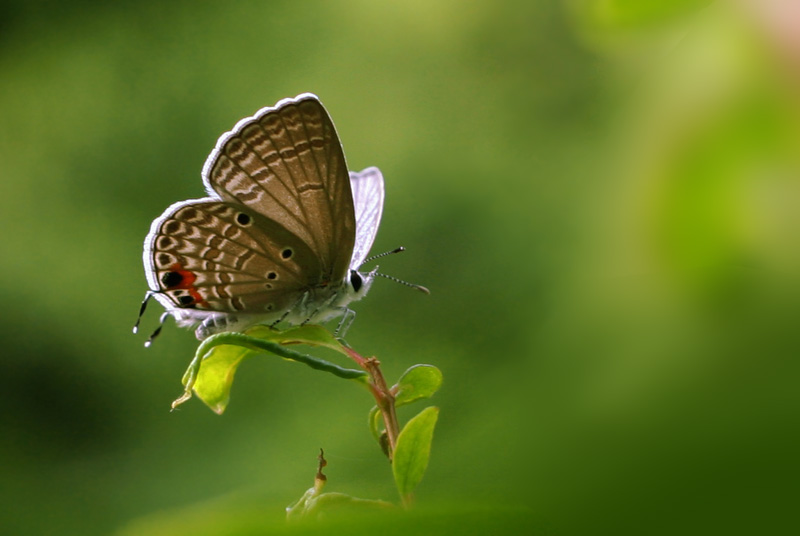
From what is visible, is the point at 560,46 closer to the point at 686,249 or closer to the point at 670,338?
the point at 686,249

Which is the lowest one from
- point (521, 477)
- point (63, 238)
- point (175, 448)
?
point (175, 448)

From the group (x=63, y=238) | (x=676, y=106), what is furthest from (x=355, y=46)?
(x=676, y=106)

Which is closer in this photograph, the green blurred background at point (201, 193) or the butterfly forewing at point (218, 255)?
the butterfly forewing at point (218, 255)

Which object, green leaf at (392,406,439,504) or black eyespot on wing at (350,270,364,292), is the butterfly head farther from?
green leaf at (392,406,439,504)

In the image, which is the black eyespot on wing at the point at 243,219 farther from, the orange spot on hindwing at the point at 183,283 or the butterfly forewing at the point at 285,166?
the orange spot on hindwing at the point at 183,283

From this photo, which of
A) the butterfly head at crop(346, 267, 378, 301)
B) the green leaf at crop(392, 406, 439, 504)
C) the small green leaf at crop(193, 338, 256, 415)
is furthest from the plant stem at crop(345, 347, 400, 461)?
the butterfly head at crop(346, 267, 378, 301)

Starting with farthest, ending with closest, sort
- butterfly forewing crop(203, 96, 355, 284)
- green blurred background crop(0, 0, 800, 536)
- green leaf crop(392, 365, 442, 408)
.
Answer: green blurred background crop(0, 0, 800, 536)
butterfly forewing crop(203, 96, 355, 284)
green leaf crop(392, 365, 442, 408)

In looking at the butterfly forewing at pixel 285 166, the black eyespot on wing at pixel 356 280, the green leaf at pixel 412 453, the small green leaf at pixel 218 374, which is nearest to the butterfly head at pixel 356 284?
the black eyespot on wing at pixel 356 280
